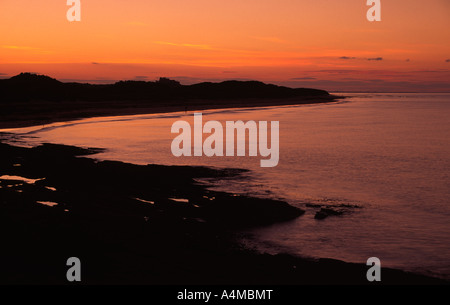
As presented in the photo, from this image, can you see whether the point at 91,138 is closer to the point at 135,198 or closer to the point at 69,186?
the point at 69,186

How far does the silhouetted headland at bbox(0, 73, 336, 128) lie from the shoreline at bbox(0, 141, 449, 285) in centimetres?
2906

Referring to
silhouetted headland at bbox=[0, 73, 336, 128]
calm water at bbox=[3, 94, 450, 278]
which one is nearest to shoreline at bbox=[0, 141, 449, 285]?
calm water at bbox=[3, 94, 450, 278]

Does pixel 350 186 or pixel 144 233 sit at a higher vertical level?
pixel 144 233

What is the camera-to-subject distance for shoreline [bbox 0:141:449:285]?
9.12 metres

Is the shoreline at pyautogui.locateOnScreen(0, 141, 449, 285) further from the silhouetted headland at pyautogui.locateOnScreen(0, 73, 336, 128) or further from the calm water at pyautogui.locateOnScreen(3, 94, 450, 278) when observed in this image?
the silhouetted headland at pyautogui.locateOnScreen(0, 73, 336, 128)

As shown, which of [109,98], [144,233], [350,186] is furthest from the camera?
[109,98]

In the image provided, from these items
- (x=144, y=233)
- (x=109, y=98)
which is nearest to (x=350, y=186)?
(x=144, y=233)

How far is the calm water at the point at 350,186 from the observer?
1171 cm

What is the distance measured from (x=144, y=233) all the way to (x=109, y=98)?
90873 millimetres

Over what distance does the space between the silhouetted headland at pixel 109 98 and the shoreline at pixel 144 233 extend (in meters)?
29.1

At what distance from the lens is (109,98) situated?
98688 millimetres

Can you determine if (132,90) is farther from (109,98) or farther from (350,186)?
(350,186)

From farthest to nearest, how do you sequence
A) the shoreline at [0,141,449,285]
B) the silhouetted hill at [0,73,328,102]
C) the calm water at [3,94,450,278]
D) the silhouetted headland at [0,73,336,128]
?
the silhouetted hill at [0,73,328,102], the silhouetted headland at [0,73,336,128], the calm water at [3,94,450,278], the shoreline at [0,141,449,285]

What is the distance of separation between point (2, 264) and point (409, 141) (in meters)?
34.3
